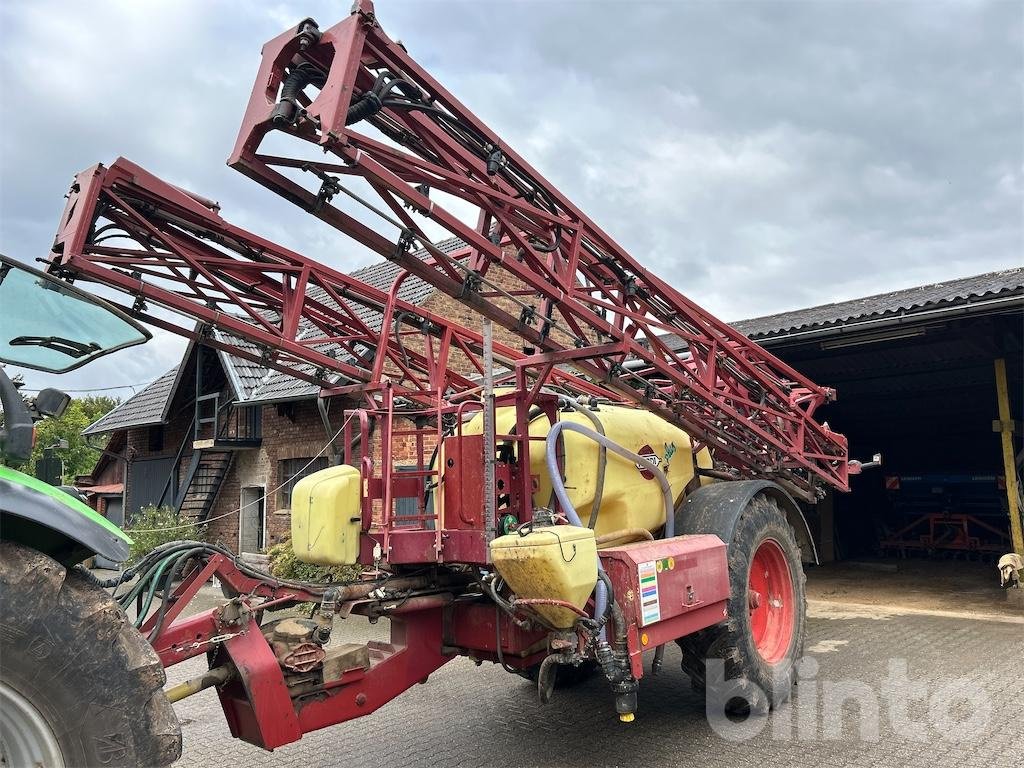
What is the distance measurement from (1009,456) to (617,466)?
7.13 meters

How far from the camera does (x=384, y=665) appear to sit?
13.0 feet

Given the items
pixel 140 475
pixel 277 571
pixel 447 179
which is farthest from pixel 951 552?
pixel 140 475

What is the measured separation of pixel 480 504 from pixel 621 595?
0.92 m

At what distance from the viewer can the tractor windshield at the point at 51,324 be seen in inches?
108

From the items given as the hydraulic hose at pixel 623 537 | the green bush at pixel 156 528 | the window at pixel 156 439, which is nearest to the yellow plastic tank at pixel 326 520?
the hydraulic hose at pixel 623 537

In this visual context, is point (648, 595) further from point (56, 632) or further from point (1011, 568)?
point (1011, 568)

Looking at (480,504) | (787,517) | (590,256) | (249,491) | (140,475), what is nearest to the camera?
(480,504)

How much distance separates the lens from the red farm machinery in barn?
11.4 feet

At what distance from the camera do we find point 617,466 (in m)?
4.93

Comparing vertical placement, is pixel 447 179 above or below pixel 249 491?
above

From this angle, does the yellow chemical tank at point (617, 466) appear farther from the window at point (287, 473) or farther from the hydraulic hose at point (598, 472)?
the window at point (287, 473)

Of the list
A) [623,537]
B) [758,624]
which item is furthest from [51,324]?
[758,624]

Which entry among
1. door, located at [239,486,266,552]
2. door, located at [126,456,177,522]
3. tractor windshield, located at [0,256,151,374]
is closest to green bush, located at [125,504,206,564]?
door, located at [239,486,266,552]

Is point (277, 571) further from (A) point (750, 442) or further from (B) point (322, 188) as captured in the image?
(B) point (322, 188)
